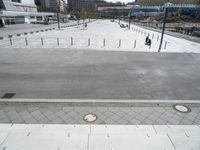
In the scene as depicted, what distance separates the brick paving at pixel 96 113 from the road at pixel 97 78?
33.1 inches

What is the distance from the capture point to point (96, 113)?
5.66 metres

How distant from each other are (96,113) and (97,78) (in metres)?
3.46

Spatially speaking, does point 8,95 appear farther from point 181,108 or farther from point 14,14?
point 14,14

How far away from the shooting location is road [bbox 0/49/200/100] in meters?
7.20

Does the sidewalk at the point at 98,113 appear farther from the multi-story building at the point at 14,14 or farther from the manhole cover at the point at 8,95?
the multi-story building at the point at 14,14

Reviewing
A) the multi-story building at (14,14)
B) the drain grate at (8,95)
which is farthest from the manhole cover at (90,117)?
the multi-story building at (14,14)

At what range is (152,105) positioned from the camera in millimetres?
6246

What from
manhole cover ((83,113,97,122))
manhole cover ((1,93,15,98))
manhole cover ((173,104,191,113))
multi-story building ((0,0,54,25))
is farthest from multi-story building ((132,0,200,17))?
manhole cover ((1,93,15,98))

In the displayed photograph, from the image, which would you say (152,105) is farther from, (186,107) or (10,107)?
(10,107)

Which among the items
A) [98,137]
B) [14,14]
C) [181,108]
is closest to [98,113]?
[98,137]

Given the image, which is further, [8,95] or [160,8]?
[160,8]

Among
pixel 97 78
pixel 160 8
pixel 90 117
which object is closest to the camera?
pixel 90 117

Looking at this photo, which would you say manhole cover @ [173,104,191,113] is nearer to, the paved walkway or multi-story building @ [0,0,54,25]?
the paved walkway

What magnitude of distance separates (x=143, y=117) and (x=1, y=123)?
469cm
